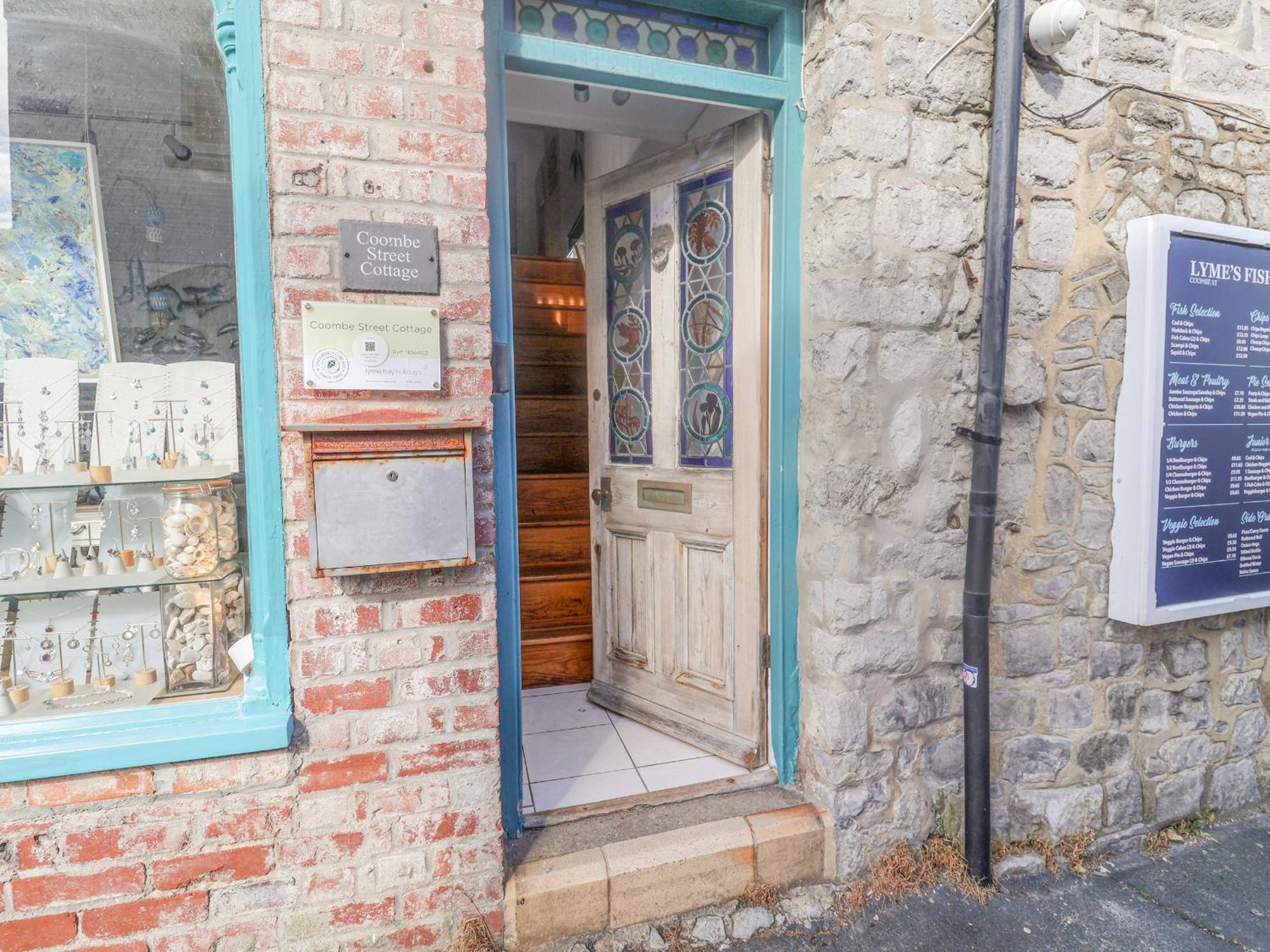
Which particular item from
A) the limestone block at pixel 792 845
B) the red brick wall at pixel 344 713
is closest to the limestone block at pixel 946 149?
the red brick wall at pixel 344 713

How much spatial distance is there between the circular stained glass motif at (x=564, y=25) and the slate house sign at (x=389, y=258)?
2.79 ft

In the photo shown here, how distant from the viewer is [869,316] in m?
2.18

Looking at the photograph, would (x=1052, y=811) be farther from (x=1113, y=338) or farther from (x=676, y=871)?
(x=1113, y=338)

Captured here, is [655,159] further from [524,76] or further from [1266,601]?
[1266,601]

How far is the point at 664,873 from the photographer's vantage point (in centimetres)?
212

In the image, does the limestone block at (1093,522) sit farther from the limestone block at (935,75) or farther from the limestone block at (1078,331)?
the limestone block at (935,75)

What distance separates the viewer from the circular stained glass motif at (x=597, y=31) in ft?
7.11

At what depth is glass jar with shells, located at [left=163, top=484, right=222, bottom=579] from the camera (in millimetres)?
1940

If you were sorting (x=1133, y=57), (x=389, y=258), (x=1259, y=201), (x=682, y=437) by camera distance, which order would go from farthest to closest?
1. (x=682, y=437)
2. (x=1259, y=201)
3. (x=1133, y=57)
4. (x=389, y=258)

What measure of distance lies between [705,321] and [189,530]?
1914 millimetres

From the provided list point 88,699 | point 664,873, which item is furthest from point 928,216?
point 88,699

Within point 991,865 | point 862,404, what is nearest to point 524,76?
point 862,404

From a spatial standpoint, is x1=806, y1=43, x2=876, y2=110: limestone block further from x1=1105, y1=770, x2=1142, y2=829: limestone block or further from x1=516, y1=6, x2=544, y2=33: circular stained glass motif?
x1=1105, y1=770, x2=1142, y2=829: limestone block

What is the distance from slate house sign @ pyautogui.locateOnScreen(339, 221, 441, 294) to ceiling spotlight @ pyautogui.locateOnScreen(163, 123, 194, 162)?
Answer: 594 mm
